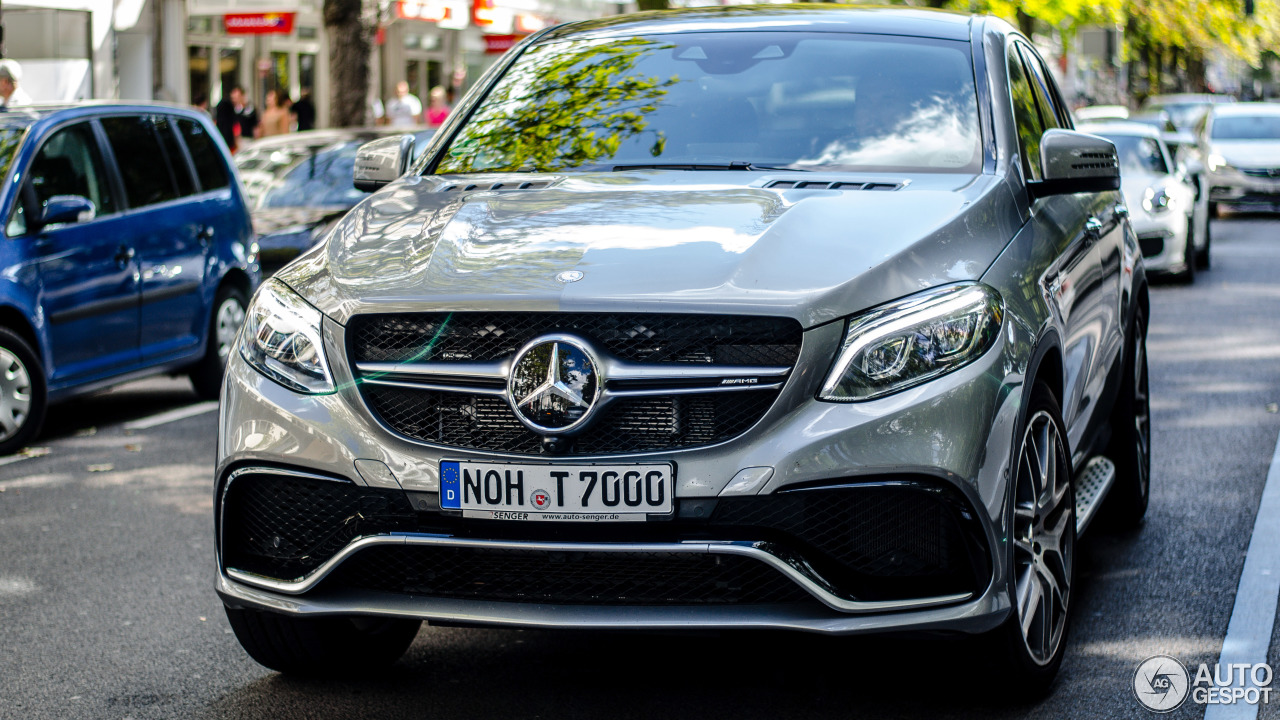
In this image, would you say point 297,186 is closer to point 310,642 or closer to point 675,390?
point 310,642

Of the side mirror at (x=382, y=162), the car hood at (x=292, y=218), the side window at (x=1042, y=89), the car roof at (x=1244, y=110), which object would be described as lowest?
the car roof at (x=1244, y=110)

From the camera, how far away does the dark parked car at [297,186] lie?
11367 millimetres

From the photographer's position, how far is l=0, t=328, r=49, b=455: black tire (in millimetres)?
8148

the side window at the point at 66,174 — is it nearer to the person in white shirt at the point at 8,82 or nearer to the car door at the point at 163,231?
the car door at the point at 163,231

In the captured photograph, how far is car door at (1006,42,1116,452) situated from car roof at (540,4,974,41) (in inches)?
10.1

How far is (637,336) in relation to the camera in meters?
3.62

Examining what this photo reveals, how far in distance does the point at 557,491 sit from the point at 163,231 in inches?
249

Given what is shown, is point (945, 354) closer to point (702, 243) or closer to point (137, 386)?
point (702, 243)

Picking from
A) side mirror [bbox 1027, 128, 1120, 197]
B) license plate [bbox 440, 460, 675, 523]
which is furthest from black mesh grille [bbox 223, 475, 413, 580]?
side mirror [bbox 1027, 128, 1120, 197]

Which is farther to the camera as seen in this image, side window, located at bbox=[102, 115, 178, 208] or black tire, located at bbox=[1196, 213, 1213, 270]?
black tire, located at bbox=[1196, 213, 1213, 270]

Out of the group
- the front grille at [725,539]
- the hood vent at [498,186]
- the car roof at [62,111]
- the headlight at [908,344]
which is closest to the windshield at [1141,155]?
the car roof at [62,111]

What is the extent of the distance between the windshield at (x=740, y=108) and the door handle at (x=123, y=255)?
14.1 ft

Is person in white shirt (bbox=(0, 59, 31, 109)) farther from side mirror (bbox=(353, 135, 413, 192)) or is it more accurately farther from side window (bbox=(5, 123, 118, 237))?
side mirror (bbox=(353, 135, 413, 192))

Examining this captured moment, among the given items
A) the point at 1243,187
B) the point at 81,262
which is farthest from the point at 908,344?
the point at 1243,187
